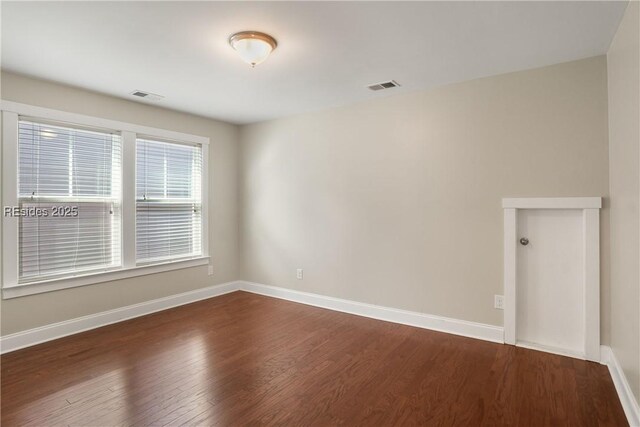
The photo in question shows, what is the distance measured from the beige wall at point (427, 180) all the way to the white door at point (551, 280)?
19 cm

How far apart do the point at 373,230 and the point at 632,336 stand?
7.72 feet

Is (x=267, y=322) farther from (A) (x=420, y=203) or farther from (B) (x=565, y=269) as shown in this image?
(B) (x=565, y=269)

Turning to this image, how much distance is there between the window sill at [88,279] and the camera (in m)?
3.09

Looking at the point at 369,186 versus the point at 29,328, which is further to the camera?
the point at 369,186

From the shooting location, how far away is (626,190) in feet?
7.11

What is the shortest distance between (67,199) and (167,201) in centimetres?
112

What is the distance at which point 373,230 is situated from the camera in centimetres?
392

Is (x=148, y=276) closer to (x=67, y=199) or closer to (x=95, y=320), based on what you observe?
(x=95, y=320)

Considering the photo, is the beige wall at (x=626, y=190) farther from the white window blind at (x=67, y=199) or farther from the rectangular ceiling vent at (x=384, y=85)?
the white window blind at (x=67, y=199)

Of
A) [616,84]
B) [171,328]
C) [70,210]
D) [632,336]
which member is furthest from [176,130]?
[632,336]

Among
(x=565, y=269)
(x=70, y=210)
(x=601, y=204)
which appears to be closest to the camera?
(x=601, y=204)

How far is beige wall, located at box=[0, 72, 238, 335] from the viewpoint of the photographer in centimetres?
314

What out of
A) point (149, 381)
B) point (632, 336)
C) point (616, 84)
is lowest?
point (149, 381)

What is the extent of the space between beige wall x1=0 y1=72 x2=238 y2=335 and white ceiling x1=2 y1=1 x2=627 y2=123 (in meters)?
0.20
